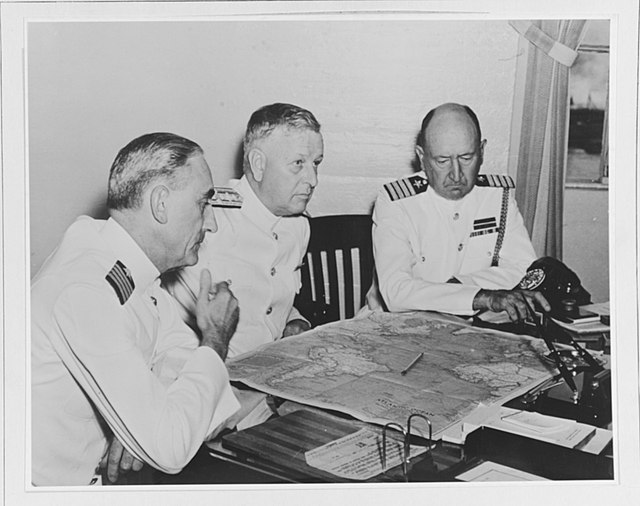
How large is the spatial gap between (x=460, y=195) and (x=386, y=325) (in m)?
0.40

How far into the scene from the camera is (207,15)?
6.77 ft

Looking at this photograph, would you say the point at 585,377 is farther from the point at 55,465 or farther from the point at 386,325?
the point at 55,465

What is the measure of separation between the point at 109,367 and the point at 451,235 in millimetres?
950

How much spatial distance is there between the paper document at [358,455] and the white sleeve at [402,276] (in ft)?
1.53

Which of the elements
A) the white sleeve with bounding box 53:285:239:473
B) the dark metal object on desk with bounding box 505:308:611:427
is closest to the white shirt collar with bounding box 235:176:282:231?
the white sleeve with bounding box 53:285:239:473

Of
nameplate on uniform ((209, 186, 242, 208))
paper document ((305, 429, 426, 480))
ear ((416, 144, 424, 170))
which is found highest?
ear ((416, 144, 424, 170))

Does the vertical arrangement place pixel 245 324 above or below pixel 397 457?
above

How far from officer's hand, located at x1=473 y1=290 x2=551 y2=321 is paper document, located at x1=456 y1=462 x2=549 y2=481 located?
427 mm

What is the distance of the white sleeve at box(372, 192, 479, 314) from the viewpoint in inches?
85.0

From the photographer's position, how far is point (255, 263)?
2.10m

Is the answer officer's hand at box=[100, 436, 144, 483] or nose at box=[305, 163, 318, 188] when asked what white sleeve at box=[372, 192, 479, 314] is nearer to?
→ nose at box=[305, 163, 318, 188]

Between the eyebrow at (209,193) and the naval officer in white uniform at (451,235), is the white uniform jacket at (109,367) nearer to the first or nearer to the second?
the eyebrow at (209,193)

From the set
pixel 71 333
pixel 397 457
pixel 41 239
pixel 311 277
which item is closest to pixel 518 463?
pixel 397 457

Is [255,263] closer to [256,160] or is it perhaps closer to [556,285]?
[256,160]
